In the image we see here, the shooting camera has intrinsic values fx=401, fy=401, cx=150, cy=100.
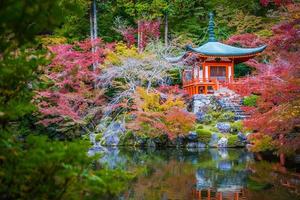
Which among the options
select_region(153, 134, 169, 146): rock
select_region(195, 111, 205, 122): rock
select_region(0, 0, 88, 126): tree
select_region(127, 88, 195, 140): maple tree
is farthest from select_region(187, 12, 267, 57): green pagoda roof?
select_region(0, 0, 88, 126): tree

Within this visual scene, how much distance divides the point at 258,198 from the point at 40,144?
6.05 metres

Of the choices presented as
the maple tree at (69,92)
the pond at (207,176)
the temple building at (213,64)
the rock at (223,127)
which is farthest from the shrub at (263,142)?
the temple building at (213,64)

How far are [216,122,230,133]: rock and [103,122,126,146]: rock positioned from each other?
14.5 feet

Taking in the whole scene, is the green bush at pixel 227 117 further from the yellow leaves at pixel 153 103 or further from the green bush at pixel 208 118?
the yellow leaves at pixel 153 103

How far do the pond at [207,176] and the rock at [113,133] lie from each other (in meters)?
2.60

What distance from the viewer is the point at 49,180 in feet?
8.92

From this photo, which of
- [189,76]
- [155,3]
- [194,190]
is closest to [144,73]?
[189,76]

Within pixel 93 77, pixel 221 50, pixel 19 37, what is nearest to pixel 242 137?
pixel 221 50

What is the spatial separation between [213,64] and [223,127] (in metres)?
5.89

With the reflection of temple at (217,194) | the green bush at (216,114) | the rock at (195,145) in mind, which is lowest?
the reflection of temple at (217,194)

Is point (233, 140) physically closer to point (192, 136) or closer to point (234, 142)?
point (234, 142)

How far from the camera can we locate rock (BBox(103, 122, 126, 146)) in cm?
1838

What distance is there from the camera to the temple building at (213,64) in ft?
72.8

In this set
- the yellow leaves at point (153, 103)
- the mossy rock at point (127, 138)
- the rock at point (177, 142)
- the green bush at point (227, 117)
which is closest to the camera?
the yellow leaves at point (153, 103)
